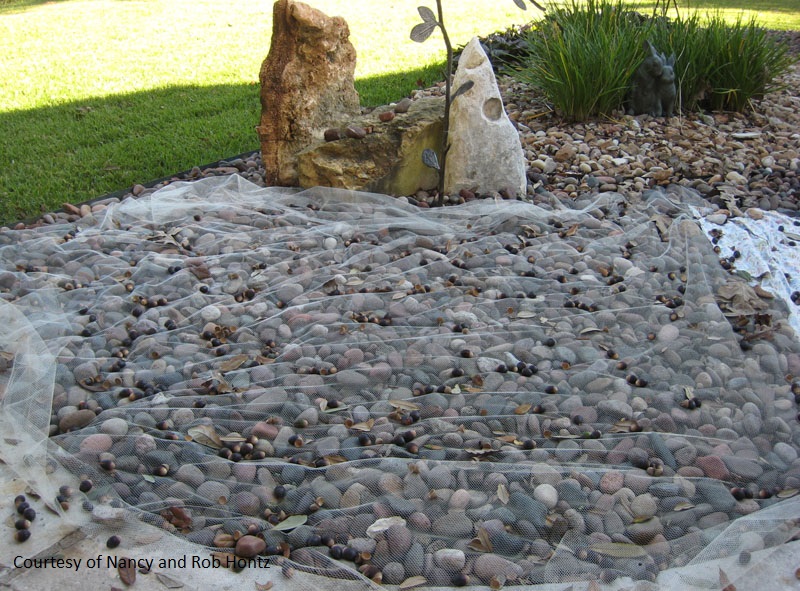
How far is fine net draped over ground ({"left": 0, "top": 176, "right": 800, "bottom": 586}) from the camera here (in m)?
1.82

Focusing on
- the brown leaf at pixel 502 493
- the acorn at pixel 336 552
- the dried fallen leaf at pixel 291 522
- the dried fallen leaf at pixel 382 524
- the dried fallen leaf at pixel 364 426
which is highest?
the dried fallen leaf at pixel 364 426

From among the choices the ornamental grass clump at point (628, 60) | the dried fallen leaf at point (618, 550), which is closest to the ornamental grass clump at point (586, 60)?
the ornamental grass clump at point (628, 60)

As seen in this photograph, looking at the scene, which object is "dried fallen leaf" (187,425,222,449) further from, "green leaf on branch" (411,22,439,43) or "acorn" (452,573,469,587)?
"green leaf on branch" (411,22,439,43)

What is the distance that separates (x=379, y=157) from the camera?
149 inches

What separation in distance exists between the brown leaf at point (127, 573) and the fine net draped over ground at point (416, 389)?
0.49ft

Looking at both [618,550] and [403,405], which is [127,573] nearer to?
[403,405]

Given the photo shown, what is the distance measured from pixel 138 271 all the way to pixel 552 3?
3.86 metres

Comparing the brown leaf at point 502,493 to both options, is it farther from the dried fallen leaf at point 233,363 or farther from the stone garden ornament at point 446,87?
the stone garden ornament at point 446,87

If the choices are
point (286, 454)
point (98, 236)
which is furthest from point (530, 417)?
point (98, 236)

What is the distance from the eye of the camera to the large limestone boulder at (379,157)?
3.73 metres

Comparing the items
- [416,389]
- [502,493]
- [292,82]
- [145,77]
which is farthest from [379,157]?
[145,77]

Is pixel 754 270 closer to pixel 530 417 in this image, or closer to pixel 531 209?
pixel 531 209

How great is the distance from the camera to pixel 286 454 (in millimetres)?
2074

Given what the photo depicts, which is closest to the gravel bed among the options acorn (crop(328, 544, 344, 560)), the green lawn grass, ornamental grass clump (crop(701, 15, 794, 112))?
acorn (crop(328, 544, 344, 560))
